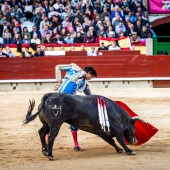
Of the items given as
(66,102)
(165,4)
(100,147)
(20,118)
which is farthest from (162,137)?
(165,4)

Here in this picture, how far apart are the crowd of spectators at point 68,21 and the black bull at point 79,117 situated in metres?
9.71

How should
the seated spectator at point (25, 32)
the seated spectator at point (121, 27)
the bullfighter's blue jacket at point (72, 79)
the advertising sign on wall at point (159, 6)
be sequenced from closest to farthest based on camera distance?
the bullfighter's blue jacket at point (72, 79), the seated spectator at point (25, 32), the seated spectator at point (121, 27), the advertising sign on wall at point (159, 6)

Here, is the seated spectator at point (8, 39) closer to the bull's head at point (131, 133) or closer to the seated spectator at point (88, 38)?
the seated spectator at point (88, 38)

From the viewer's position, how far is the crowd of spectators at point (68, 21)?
17812mm

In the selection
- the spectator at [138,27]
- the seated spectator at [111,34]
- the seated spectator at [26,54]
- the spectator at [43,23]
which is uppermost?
the spectator at [43,23]

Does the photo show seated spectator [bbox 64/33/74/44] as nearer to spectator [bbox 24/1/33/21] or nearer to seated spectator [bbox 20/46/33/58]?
seated spectator [bbox 20/46/33/58]

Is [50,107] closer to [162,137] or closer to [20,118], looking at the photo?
[162,137]

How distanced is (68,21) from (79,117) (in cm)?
1061

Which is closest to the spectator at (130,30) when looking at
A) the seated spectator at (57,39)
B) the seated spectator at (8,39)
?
the seated spectator at (57,39)

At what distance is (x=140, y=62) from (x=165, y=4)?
3363 millimetres

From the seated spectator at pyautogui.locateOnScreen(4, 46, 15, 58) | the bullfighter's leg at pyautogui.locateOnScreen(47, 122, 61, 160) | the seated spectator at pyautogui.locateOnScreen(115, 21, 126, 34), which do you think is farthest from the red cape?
the seated spectator at pyautogui.locateOnScreen(115, 21, 126, 34)

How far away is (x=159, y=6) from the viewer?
21094 millimetres

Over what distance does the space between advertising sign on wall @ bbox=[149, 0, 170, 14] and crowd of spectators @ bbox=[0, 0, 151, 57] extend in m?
1.82

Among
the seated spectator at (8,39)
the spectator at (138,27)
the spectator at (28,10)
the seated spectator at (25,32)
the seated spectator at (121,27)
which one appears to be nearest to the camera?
the seated spectator at (25,32)
